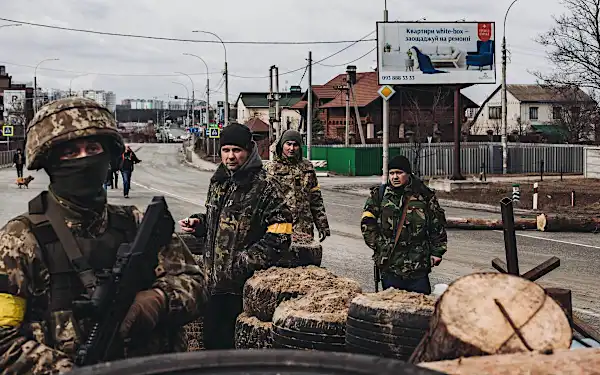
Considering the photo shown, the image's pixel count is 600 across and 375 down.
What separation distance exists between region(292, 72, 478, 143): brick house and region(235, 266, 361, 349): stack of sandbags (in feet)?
177

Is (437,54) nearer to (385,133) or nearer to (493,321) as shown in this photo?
(385,133)

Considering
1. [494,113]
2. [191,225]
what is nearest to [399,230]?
[191,225]

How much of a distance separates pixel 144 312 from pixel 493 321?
4.30 ft

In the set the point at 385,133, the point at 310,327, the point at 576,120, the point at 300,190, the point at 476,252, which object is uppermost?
the point at 576,120

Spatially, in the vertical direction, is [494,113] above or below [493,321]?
above

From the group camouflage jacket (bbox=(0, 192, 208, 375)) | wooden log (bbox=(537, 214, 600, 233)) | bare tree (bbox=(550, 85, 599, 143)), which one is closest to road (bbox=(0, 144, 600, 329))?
wooden log (bbox=(537, 214, 600, 233))

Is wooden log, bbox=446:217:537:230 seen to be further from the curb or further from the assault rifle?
the assault rifle

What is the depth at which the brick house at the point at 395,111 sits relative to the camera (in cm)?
6381

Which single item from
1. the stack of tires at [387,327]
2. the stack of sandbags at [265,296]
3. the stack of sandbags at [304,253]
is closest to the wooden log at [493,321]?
the stack of tires at [387,327]

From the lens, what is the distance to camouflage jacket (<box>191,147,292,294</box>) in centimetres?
531

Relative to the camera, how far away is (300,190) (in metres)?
8.75

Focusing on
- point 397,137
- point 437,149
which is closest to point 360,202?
point 437,149

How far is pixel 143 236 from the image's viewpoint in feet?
8.84

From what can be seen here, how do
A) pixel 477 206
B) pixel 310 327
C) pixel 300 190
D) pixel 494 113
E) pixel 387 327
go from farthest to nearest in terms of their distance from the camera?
pixel 494 113 → pixel 477 206 → pixel 300 190 → pixel 310 327 → pixel 387 327
